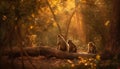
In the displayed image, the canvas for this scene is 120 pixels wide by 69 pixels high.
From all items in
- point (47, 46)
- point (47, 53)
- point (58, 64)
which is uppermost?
point (47, 46)

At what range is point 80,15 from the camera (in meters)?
22.4

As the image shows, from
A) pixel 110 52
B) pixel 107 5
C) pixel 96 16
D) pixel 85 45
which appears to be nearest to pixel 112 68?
pixel 110 52

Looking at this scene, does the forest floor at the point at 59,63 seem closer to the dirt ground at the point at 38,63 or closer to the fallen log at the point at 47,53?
the dirt ground at the point at 38,63

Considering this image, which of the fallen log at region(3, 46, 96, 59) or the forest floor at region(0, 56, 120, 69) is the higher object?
the fallen log at region(3, 46, 96, 59)

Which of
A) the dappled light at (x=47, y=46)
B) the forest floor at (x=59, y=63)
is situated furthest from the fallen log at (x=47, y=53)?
the forest floor at (x=59, y=63)

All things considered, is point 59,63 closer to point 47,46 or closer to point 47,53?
point 47,53

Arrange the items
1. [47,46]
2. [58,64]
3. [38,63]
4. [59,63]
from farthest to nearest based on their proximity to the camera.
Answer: [47,46] < [38,63] < [59,63] < [58,64]

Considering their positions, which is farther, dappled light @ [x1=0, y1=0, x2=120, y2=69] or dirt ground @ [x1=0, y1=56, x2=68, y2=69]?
dirt ground @ [x1=0, y1=56, x2=68, y2=69]

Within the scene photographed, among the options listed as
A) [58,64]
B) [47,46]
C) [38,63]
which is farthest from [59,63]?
[47,46]

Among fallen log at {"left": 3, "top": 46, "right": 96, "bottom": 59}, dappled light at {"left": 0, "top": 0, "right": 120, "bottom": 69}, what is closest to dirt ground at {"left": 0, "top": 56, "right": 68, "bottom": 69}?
dappled light at {"left": 0, "top": 0, "right": 120, "bottom": 69}

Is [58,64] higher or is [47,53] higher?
[47,53]

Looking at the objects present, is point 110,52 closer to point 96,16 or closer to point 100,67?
point 100,67

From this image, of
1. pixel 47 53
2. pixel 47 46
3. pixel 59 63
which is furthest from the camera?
pixel 47 46

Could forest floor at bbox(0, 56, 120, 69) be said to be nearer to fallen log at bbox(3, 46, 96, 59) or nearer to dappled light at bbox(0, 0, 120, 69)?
dappled light at bbox(0, 0, 120, 69)
